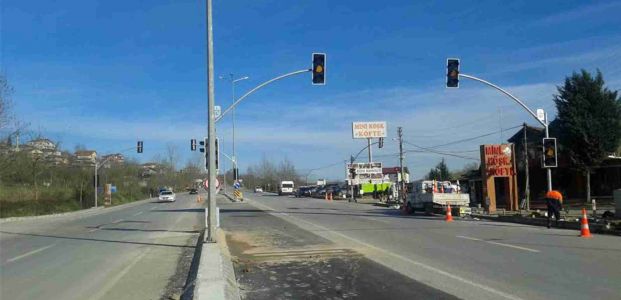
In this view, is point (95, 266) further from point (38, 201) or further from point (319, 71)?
point (38, 201)

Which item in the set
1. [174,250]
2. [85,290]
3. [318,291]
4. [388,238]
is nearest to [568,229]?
[388,238]

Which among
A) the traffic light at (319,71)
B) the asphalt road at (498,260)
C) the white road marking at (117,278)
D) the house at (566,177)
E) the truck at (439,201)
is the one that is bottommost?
the white road marking at (117,278)

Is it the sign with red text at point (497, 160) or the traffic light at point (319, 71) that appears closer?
the traffic light at point (319, 71)

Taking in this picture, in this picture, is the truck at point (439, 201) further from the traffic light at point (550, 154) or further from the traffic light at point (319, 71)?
the traffic light at point (319, 71)

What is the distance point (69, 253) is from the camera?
675 inches

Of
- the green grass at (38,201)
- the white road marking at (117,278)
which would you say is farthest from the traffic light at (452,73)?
the green grass at (38,201)

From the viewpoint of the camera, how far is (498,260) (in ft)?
44.2

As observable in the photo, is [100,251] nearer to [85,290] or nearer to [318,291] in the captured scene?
[85,290]

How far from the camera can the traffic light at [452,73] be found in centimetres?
2670

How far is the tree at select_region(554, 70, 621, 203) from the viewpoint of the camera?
47812 mm

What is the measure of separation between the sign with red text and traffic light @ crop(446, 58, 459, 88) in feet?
33.0

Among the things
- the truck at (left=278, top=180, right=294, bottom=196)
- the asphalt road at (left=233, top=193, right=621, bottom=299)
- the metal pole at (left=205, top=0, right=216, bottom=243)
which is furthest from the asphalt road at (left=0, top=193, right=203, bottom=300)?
the truck at (left=278, top=180, right=294, bottom=196)

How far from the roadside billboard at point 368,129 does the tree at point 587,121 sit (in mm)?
30970

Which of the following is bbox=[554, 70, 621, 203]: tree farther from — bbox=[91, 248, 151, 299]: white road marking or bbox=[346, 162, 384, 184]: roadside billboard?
bbox=[91, 248, 151, 299]: white road marking
